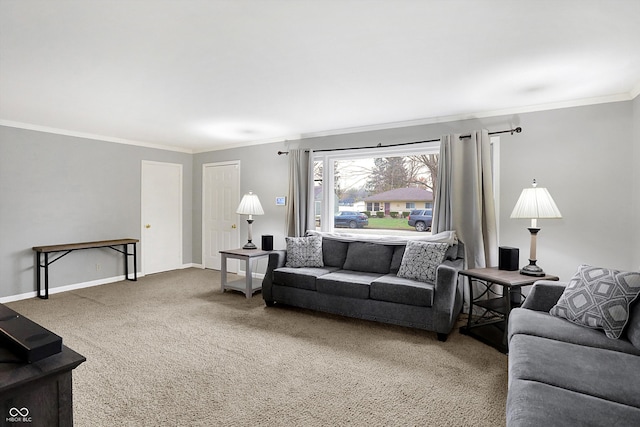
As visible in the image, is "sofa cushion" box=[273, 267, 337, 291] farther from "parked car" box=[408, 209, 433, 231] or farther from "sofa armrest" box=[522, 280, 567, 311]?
"sofa armrest" box=[522, 280, 567, 311]

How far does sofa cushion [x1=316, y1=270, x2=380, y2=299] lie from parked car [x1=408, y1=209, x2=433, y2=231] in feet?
3.06

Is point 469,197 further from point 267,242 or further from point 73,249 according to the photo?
point 73,249

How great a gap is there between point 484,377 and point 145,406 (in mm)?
2301

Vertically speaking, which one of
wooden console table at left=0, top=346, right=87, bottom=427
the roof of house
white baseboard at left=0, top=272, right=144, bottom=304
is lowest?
white baseboard at left=0, top=272, right=144, bottom=304

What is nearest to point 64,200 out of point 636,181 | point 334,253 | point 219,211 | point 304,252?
point 219,211

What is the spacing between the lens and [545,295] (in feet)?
8.30

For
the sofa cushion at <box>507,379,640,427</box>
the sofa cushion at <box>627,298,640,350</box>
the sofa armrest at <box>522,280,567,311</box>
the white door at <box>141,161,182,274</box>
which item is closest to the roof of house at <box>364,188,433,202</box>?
the sofa armrest at <box>522,280,567,311</box>

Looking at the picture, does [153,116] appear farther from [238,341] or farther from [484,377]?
[484,377]

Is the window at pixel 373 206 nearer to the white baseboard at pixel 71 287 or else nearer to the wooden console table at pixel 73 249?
the white baseboard at pixel 71 287

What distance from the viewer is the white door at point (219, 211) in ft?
19.4

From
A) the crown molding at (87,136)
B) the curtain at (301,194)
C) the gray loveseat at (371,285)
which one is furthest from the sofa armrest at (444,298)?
the crown molding at (87,136)

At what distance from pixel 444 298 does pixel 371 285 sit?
719mm

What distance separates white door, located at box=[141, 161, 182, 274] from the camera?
581cm

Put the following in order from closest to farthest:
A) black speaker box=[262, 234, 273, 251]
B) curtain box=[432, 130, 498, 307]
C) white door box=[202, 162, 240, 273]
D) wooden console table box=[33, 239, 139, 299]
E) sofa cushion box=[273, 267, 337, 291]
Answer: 1. curtain box=[432, 130, 498, 307]
2. sofa cushion box=[273, 267, 337, 291]
3. wooden console table box=[33, 239, 139, 299]
4. black speaker box=[262, 234, 273, 251]
5. white door box=[202, 162, 240, 273]
